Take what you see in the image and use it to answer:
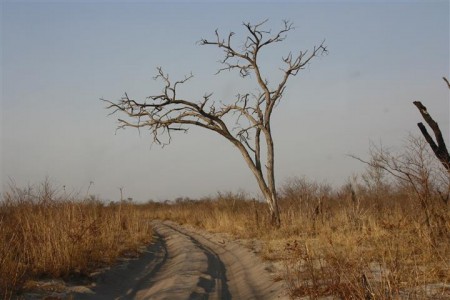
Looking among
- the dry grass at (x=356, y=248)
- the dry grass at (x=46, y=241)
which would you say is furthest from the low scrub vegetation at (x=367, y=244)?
the dry grass at (x=46, y=241)

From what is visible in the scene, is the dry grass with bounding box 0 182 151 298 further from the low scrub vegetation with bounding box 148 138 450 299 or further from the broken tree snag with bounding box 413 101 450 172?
the broken tree snag with bounding box 413 101 450 172

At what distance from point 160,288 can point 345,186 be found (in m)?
14.6

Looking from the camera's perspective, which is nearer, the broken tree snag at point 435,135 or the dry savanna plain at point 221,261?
the dry savanna plain at point 221,261

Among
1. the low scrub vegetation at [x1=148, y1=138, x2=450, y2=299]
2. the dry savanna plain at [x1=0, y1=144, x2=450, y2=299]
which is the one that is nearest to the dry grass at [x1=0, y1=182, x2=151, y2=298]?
the dry savanna plain at [x1=0, y1=144, x2=450, y2=299]

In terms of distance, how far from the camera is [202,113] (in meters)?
Answer: 18.7

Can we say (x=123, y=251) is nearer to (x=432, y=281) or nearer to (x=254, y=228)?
(x=254, y=228)

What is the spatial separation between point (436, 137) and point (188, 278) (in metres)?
6.28

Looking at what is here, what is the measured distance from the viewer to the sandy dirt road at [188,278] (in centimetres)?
816

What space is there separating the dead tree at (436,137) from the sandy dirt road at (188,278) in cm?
455

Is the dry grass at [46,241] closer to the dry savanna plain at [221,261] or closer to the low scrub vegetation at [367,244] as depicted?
the dry savanna plain at [221,261]

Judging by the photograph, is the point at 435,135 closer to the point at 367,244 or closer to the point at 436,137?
the point at 436,137

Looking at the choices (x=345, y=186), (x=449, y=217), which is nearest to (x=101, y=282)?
(x=449, y=217)

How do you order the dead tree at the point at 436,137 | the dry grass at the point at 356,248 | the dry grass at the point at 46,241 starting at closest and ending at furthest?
the dry grass at the point at 356,248, the dry grass at the point at 46,241, the dead tree at the point at 436,137

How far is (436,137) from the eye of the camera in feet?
32.1
